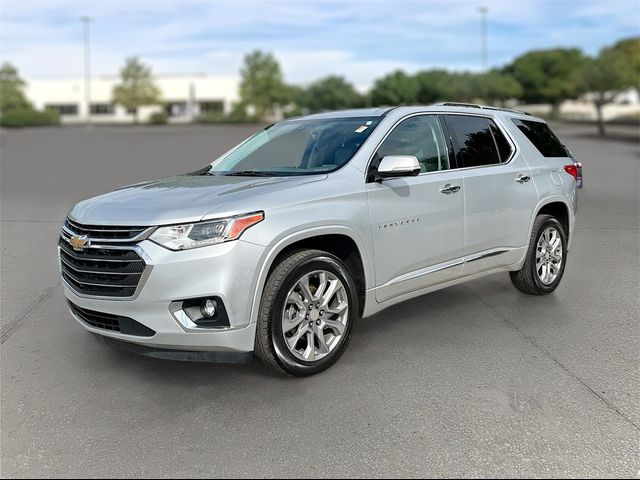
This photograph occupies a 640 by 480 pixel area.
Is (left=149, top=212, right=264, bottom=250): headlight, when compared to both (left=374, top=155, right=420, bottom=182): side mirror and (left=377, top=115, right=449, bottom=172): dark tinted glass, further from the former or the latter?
(left=377, top=115, right=449, bottom=172): dark tinted glass

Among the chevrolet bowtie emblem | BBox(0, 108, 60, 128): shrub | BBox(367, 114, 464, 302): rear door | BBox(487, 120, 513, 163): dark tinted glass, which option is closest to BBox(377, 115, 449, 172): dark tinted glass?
BBox(367, 114, 464, 302): rear door

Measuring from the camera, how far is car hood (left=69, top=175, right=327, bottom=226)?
12.2 feet

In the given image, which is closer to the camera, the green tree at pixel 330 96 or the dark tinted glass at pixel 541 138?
the dark tinted glass at pixel 541 138

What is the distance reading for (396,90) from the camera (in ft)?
300

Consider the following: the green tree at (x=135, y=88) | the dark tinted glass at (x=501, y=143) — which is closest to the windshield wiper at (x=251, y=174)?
the dark tinted glass at (x=501, y=143)

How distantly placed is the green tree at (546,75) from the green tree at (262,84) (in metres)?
35.3

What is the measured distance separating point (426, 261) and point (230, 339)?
1.79 m

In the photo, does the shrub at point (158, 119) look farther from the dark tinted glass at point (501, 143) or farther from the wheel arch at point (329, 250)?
the wheel arch at point (329, 250)

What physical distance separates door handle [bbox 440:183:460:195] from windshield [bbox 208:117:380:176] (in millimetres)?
738

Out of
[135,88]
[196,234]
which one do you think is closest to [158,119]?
[135,88]

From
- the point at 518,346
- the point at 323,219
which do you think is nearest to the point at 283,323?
the point at 323,219

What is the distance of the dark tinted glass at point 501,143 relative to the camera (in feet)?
18.8

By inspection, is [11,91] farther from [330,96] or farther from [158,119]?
[330,96]

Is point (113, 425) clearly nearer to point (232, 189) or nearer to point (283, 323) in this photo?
point (283, 323)
